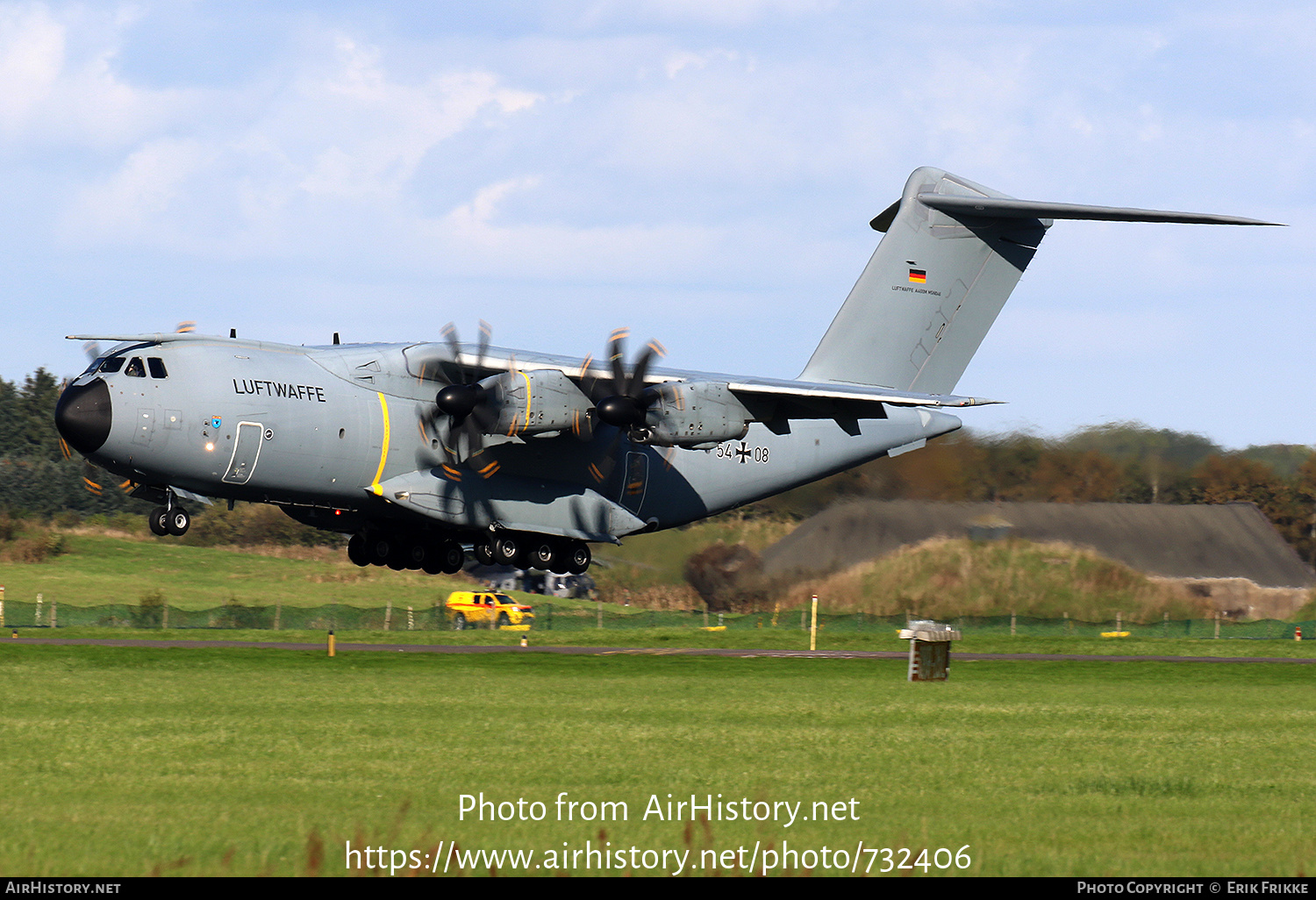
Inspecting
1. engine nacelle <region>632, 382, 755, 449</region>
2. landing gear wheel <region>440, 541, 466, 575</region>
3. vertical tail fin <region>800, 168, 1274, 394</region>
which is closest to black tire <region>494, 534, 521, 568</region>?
landing gear wheel <region>440, 541, 466, 575</region>

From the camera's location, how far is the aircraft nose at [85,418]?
72.4ft

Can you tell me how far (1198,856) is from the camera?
1166 centimetres

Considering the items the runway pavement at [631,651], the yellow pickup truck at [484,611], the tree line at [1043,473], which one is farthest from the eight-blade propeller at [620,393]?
the yellow pickup truck at [484,611]

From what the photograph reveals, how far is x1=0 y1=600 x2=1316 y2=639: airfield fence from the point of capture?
38.9 m

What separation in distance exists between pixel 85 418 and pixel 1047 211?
1696 cm

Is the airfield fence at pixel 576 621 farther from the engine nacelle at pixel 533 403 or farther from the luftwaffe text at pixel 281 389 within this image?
the luftwaffe text at pixel 281 389

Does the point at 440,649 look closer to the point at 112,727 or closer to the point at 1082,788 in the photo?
the point at 112,727

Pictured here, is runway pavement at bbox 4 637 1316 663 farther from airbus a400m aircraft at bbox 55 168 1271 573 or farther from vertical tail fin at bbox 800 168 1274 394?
vertical tail fin at bbox 800 168 1274 394

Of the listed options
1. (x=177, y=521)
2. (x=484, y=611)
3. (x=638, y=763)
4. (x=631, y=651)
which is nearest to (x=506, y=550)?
(x=177, y=521)

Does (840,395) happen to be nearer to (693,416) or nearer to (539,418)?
(693,416)

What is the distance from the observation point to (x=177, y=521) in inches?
925

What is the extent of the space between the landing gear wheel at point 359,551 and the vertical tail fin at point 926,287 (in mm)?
8821
